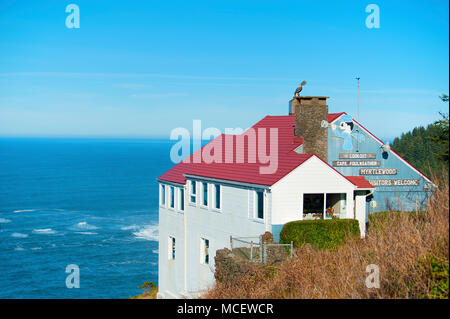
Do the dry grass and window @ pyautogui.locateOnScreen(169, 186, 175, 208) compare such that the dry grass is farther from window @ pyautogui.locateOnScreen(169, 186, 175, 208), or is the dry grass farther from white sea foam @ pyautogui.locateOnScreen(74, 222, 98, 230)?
white sea foam @ pyautogui.locateOnScreen(74, 222, 98, 230)

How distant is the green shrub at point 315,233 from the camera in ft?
77.1

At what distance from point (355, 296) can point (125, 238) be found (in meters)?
67.5

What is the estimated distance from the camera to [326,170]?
2528cm

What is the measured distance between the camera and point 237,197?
27.1 m

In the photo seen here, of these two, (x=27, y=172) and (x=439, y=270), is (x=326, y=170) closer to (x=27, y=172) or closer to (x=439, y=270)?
(x=439, y=270)

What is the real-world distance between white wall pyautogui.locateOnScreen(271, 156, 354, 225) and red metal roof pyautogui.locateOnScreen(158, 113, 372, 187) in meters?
0.34

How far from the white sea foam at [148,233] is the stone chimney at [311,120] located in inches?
2107

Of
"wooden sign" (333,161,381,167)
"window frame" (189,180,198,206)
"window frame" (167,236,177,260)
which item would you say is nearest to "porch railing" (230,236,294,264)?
"window frame" (189,180,198,206)

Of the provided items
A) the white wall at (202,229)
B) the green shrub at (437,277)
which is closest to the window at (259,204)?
the white wall at (202,229)

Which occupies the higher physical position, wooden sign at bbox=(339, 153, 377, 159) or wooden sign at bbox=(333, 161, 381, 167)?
wooden sign at bbox=(339, 153, 377, 159)

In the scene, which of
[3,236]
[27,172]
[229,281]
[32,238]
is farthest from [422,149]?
[27,172]

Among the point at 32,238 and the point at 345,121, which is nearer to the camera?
the point at 345,121

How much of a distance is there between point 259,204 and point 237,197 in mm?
1763

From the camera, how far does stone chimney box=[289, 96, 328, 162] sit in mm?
28125
